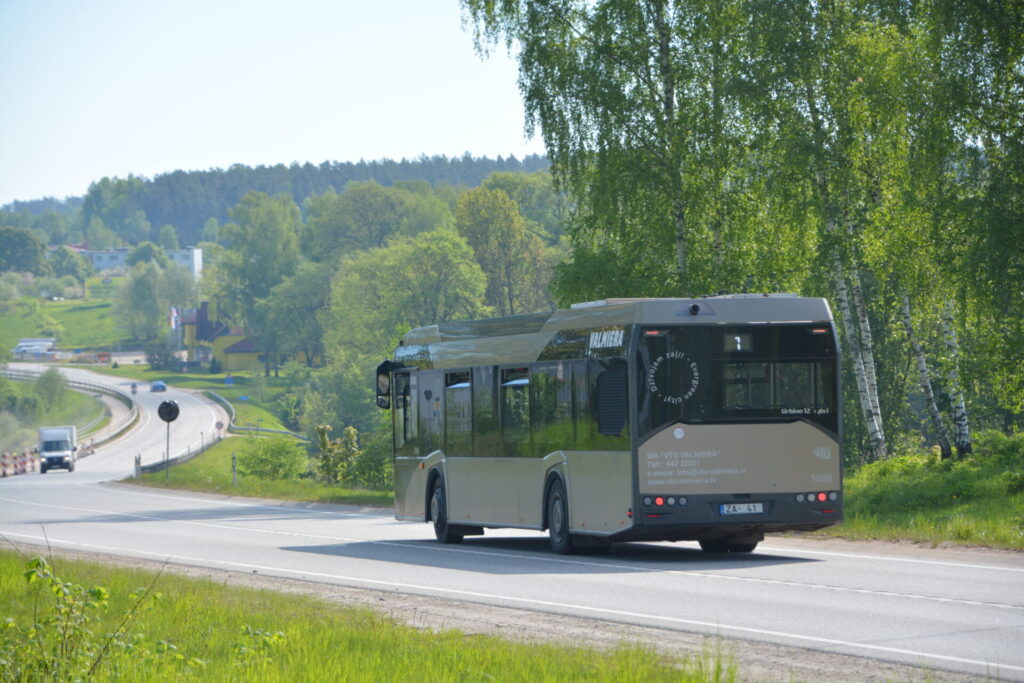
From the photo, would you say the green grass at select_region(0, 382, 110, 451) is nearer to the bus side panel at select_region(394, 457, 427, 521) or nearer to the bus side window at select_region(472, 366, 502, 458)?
the bus side panel at select_region(394, 457, 427, 521)

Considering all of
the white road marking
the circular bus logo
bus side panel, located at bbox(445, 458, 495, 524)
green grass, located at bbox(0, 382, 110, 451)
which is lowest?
green grass, located at bbox(0, 382, 110, 451)

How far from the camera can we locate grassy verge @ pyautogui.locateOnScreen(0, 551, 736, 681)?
31.7 feet

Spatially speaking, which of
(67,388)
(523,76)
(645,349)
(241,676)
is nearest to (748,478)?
(645,349)

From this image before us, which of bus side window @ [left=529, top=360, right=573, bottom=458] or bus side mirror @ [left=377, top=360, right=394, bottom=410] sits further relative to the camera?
bus side mirror @ [left=377, top=360, right=394, bottom=410]

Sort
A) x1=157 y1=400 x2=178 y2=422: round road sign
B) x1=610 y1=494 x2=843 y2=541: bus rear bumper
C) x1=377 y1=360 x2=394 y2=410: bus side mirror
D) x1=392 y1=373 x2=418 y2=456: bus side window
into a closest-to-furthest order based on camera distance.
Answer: x1=610 y1=494 x2=843 y2=541: bus rear bumper, x1=392 y1=373 x2=418 y2=456: bus side window, x1=377 y1=360 x2=394 y2=410: bus side mirror, x1=157 y1=400 x2=178 y2=422: round road sign

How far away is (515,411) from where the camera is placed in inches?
873

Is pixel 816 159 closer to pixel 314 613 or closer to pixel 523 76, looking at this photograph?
pixel 523 76

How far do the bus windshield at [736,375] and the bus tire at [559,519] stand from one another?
2403 mm

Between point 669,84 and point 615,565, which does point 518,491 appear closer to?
point 615,565

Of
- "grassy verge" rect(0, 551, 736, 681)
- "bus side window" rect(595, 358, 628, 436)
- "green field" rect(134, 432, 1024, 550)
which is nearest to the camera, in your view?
"grassy verge" rect(0, 551, 736, 681)

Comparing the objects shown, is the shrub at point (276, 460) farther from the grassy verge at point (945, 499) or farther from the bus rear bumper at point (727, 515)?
the bus rear bumper at point (727, 515)

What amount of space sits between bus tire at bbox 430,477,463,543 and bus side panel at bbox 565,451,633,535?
172 inches

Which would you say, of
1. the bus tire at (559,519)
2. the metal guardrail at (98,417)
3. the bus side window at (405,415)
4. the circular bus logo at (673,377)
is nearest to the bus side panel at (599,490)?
the bus tire at (559,519)

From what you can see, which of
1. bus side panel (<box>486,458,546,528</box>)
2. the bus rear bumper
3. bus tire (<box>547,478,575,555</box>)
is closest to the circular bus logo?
the bus rear bumper
